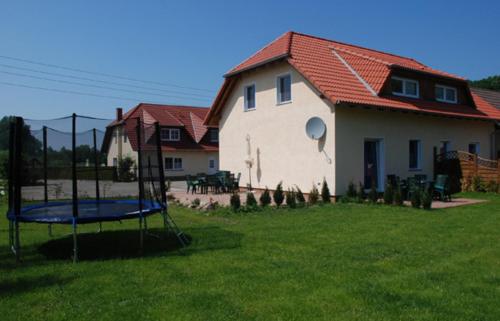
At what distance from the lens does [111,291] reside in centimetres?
509

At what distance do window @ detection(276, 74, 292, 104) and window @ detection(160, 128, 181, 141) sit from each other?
21275mm

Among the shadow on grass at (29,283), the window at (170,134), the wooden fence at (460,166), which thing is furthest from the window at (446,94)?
the window at (170,134)

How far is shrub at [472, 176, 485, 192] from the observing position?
56.8 feet

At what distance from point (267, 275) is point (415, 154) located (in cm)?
1441

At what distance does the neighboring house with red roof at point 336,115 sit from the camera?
15500mm

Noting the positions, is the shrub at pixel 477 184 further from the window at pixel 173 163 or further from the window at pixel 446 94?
the window at pixel 173 163

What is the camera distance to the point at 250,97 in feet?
65.1

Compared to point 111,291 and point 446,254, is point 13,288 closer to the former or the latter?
point 111,291

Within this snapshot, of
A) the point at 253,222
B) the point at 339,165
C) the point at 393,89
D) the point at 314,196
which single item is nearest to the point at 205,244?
the point at 253,222

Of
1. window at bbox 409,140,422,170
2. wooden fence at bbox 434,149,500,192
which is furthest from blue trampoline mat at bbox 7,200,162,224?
wooden fence at bbox 434,149,500,192

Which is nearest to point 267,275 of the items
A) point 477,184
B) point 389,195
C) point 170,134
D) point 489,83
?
point 389,195

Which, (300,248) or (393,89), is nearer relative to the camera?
(300,248)

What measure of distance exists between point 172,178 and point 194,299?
3219 centimetres

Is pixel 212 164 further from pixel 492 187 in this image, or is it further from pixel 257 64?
pixel 492 187
